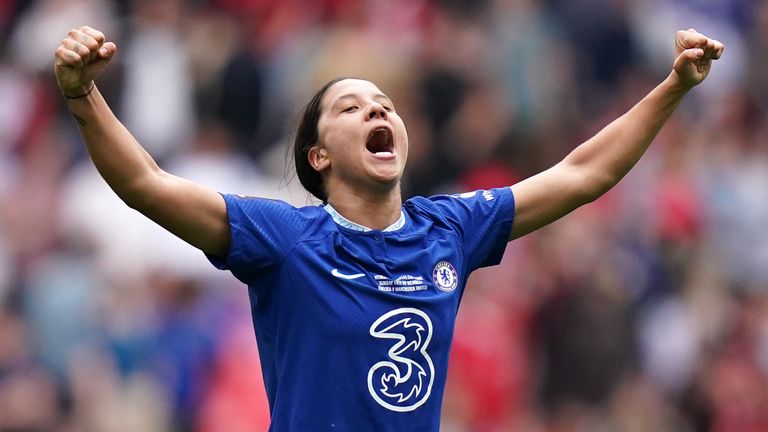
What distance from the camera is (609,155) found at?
5578 mm

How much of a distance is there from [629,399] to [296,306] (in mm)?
5741

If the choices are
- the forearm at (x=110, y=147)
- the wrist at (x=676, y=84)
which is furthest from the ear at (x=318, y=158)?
the wrist at (x=676, y=84)

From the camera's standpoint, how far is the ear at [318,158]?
5.34 metres

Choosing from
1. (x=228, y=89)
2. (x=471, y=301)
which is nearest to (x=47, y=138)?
(x=228, y=89)

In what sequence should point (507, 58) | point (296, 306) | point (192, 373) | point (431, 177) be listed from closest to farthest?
point (296, 306), point (192, 373), point (431, 177), point (507, 58)

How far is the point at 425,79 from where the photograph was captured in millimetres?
11711

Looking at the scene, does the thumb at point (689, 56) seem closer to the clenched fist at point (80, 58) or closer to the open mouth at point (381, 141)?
the open mouth at point (381, 141)

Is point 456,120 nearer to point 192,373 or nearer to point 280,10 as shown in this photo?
point 280,10

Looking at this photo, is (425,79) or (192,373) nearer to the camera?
(192,373)

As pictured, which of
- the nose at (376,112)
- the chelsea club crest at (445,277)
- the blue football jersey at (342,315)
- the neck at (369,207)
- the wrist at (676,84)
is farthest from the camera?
the wrist at (676,84)

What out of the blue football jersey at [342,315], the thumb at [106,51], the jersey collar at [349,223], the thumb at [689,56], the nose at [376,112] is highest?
the thumb at [689,56]

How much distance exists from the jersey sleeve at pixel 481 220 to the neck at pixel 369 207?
204 millimetres

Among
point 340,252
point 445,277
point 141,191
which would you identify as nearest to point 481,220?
point 445,277

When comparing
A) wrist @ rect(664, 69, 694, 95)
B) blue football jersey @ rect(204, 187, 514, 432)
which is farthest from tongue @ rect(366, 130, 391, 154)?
wrist @ rect(664, 69, 694, 95)
